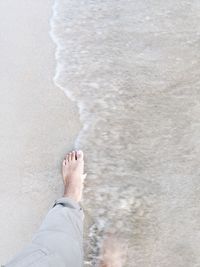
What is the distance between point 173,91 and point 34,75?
0.77m

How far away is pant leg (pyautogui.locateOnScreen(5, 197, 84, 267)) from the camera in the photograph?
194 centimetres

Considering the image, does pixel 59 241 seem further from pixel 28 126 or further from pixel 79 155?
pixel 28 126

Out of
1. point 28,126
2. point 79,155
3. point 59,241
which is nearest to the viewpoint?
point 59,241

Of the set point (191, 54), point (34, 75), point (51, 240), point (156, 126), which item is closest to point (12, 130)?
point (34, 75)

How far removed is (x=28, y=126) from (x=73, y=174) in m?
0.41

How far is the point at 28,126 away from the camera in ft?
9.45

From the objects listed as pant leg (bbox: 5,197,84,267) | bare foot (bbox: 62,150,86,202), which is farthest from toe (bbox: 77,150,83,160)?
pant leg (bbox: 5,197,84,267)

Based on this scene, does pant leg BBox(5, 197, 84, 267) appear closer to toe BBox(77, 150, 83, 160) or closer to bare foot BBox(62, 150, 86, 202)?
bare foot BBox(62, 150, 86, 202)

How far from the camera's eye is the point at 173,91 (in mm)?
3004

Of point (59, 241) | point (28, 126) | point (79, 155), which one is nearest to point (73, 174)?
point (79, 155)

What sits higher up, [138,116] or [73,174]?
[138,116]

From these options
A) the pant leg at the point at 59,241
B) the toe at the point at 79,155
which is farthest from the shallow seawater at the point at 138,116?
the pant leg at the point at 59,241

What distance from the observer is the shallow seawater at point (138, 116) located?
242 cm

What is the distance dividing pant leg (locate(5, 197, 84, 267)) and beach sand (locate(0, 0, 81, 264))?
23 centimetres
